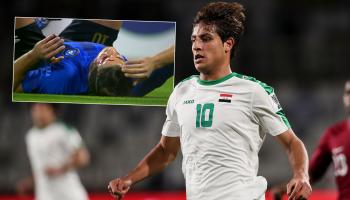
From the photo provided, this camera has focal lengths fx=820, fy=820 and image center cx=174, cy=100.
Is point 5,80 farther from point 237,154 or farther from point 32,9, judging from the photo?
point 237,154

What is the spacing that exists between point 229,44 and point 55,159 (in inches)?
188

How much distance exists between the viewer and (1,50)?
36.7 ft

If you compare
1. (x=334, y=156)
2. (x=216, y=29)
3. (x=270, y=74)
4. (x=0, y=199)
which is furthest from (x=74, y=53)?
(x=270, y=74)

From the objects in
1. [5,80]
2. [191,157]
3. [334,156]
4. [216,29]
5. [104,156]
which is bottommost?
[104,156]

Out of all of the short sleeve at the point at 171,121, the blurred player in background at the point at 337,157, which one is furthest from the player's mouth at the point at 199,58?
the blurred player in background at the point at 337,157

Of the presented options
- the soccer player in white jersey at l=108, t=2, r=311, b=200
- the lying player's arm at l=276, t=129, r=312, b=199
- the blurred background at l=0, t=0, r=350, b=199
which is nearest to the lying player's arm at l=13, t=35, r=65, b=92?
the soccer player in white jersey at l=108, t=2, r=311, b=200

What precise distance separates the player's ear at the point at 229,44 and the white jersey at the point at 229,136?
0.16m

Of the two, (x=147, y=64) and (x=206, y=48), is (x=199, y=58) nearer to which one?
(x=206, y=48)

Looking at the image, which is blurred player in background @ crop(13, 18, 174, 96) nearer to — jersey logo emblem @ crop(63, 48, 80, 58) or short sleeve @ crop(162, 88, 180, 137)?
jersey logo emblem @ crop(63, 48, 80, 58)

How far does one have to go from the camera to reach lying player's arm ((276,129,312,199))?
3355 millimetres

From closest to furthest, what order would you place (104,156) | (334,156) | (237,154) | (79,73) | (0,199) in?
1. (237,154)
2. (79,73)
3. (334,156)
4. (0,199)
5. (104,156)

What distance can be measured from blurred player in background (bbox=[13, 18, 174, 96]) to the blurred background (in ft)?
21.0

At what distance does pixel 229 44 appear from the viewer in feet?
12.5

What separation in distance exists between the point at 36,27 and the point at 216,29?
0.96 m
